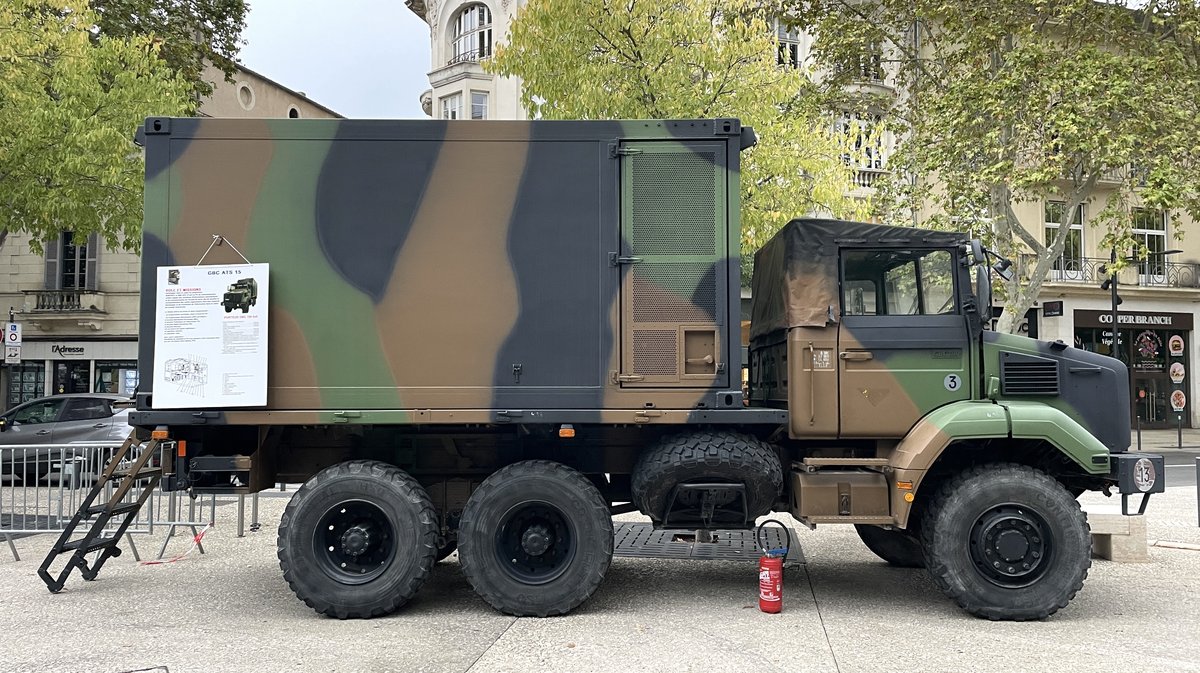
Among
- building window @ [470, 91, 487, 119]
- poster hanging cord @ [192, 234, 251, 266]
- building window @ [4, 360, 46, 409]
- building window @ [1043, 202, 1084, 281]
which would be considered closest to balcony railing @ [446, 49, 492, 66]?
building window @ [470, 91, 487, 119]

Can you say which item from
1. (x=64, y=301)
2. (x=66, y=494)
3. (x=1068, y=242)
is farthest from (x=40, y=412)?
(x=1068, y=242)

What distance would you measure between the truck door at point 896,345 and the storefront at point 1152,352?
1039 inches

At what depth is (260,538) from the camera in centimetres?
981

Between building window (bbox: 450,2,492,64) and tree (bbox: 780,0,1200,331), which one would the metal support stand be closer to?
tree (bbox: 780,0,1200,331)

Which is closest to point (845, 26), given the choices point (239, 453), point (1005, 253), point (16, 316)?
point (1005, 253)

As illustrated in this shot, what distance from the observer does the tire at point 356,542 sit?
630cm

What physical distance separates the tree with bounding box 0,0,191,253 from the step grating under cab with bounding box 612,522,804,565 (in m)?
11.4

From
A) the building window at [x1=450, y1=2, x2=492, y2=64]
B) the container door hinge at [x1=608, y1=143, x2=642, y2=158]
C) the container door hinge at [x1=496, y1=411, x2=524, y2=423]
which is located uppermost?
the building window at [x1=450, y1=2, x2=492, y2=64]

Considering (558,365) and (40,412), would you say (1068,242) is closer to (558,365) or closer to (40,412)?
(558,365)

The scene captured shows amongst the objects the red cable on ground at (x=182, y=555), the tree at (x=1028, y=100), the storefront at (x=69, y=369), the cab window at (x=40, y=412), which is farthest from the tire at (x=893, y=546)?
the storefront at (x=69, y=369)

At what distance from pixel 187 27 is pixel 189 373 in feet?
67.2

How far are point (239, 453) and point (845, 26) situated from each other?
1438cm

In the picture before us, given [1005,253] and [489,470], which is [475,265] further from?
[1005,253]

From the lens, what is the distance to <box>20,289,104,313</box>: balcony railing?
2716 cm
